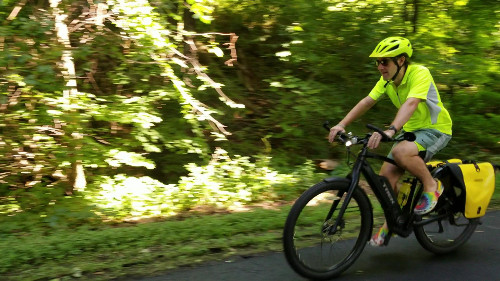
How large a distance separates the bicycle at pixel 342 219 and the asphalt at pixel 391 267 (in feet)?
0.57

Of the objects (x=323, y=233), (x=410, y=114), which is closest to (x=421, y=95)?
(x=410, y=114)

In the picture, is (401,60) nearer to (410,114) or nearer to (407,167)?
(410,114)

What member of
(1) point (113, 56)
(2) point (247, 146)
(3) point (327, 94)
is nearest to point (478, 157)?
(3) point (327, 94)

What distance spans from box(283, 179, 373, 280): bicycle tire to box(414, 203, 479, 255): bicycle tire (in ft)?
2.29

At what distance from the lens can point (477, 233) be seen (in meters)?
5.49

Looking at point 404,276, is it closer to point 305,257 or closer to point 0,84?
point 305,257

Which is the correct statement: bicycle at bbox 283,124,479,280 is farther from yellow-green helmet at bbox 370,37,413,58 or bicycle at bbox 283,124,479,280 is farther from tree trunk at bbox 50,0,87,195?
tree trunk at bbox 50,0,87,195

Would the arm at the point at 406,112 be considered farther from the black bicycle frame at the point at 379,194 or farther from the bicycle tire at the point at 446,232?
the bicycle tire at the point at 446,232

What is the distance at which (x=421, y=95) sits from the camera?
4281 mm

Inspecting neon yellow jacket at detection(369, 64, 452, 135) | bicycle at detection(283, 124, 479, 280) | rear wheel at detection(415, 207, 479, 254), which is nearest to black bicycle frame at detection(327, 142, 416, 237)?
bicycle at detection(283, 124, 479, 280)

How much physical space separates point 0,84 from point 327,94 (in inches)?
212

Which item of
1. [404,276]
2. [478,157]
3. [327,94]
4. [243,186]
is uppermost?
[404,276]

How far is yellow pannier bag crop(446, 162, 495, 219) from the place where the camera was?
479 cm

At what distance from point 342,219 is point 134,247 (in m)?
2.08
